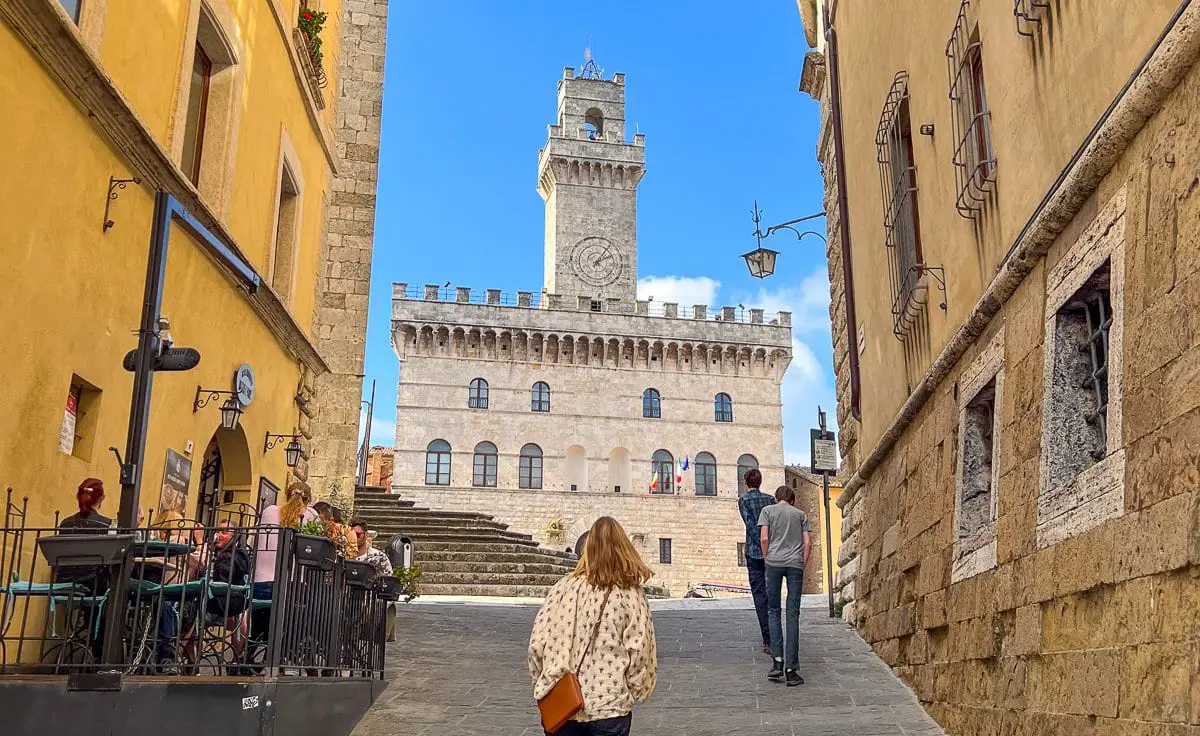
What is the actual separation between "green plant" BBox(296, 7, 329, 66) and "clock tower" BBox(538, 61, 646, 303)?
33.7 metres

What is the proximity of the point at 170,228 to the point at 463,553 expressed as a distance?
46.5ft

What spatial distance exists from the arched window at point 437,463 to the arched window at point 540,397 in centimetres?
390

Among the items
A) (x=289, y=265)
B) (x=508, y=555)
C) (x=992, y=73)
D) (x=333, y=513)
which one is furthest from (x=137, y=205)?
(x=508, y=555)

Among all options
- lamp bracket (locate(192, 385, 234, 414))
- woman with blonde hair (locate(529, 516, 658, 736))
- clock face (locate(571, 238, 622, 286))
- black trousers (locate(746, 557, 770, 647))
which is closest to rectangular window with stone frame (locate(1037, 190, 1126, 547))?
woman with blonde hair (locate(529, 516, 658, 736))

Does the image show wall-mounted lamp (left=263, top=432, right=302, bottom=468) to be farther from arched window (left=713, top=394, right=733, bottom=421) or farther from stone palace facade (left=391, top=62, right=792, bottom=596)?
arched window (left=713, top=394, right=733, bottom=421)

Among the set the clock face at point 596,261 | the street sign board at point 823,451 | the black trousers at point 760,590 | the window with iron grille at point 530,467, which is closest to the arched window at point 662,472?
the window with iron grille at point 530,467

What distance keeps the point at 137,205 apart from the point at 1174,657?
690 cm

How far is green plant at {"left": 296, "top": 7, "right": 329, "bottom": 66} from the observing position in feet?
39.7

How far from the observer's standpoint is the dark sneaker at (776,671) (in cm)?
854

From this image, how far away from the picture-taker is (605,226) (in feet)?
161

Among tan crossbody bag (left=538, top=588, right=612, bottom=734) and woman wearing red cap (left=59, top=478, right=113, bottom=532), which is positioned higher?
woman wearing red cap (left=59, top=478, right=113, bottom=532)

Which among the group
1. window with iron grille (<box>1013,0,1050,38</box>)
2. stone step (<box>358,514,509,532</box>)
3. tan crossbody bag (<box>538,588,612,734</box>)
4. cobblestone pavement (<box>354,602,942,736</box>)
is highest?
window with iron grille (<box>1013,0,1050,38</box>)

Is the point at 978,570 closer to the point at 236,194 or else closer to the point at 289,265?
the point at 236,194

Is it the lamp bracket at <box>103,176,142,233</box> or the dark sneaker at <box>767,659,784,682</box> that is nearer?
the lamp bracket at <box>103,176,142,233</box>
